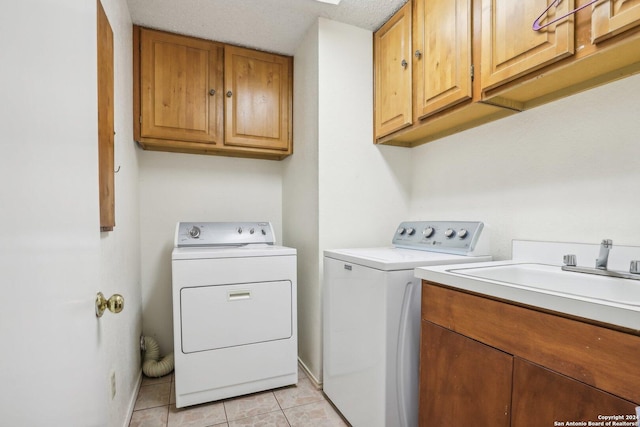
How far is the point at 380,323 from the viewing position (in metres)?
1.32

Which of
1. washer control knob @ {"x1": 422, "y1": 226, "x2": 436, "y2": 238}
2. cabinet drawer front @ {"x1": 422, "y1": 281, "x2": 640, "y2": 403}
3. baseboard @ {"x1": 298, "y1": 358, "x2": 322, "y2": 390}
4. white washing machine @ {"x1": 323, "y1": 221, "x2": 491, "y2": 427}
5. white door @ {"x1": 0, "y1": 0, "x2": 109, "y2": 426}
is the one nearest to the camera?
white door @ {"x1": 0, "y1": 0, "x2": 109, "y2": 426}

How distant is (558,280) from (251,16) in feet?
7.16

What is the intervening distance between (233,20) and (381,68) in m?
1.02

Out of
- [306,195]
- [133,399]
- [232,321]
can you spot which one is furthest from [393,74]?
[133,399]

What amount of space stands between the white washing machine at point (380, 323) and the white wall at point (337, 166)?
256 millimetres

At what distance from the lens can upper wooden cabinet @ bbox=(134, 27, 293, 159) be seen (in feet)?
6.72

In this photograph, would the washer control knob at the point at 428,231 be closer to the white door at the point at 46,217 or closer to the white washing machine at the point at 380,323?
the white washing machine at the point at 380,323

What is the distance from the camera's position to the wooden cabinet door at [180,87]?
6.71ft

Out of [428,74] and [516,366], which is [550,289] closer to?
[516,366]

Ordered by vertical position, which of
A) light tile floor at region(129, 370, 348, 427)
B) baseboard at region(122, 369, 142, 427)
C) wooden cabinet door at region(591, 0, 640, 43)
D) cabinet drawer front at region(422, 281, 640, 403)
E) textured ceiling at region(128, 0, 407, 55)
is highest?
textured ceiling at region(128, 0, 407, 55)

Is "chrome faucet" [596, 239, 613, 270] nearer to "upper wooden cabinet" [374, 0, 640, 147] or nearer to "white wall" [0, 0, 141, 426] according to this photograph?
"upper wooden cabinet" [374, 0, 640, 147]

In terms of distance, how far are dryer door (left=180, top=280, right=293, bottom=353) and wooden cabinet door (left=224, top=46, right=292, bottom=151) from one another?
110 centimetres

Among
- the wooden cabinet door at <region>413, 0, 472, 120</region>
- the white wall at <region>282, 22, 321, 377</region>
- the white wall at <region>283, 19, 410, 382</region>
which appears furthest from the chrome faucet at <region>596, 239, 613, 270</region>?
the white wall at <region>282, 22, 321, 377</region>

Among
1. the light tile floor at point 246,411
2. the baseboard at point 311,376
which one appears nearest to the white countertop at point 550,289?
the light tile floor at point 246,411
